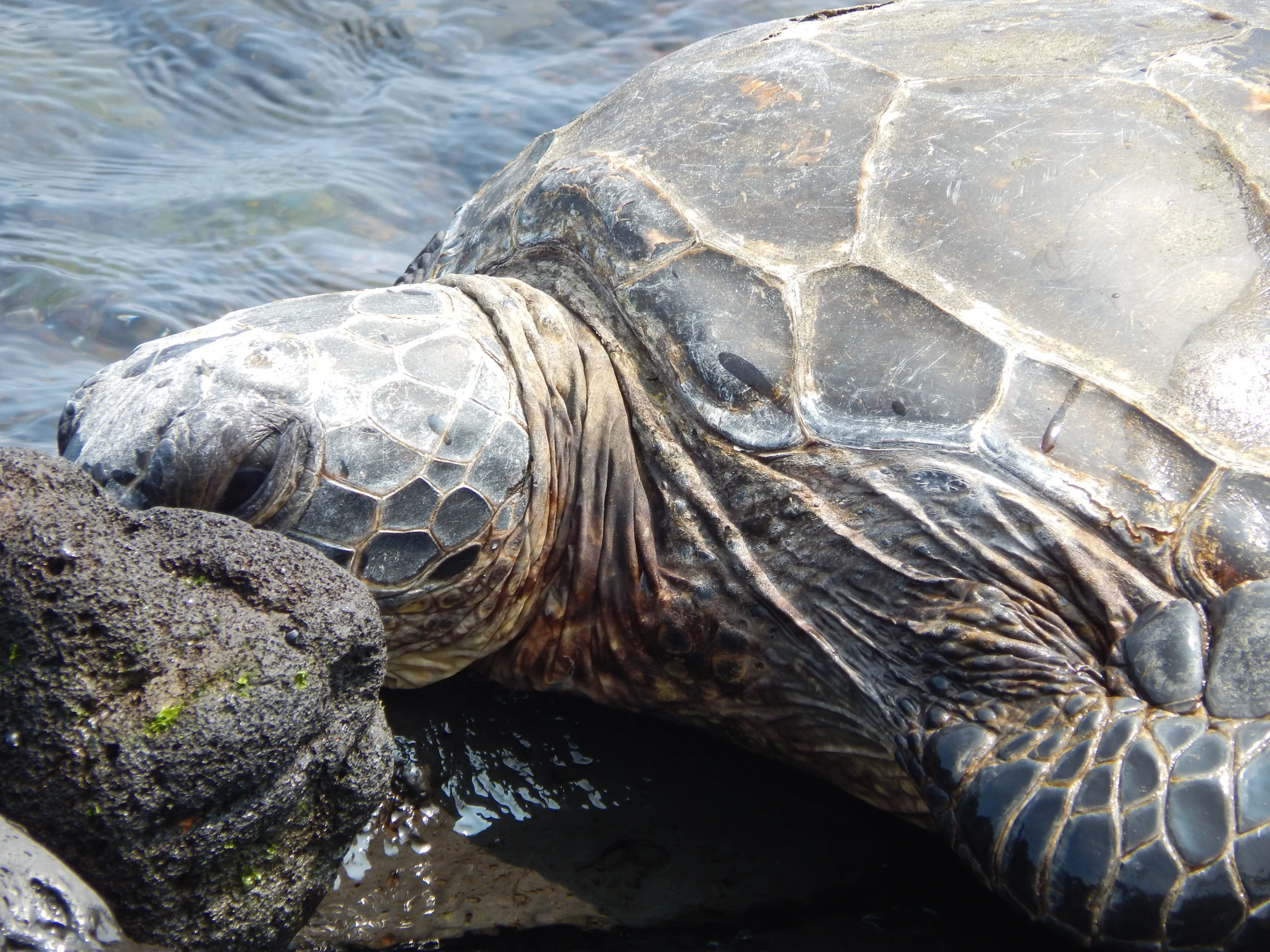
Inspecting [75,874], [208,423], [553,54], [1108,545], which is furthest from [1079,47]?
[553,54]

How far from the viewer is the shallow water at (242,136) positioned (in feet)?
14.8

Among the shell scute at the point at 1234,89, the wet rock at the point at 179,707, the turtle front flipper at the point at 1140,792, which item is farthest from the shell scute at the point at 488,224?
the turtle front flipper at the point at 1140,792

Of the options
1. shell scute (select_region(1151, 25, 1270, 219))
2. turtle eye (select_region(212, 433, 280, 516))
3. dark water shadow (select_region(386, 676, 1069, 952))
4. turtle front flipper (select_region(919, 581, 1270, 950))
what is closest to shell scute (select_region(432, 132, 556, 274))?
turtle eye (select_region(212, 433, 280, 516))

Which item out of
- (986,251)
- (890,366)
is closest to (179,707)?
(890,366)

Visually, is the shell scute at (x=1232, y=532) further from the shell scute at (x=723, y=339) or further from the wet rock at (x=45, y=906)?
the wet rock at (x=45, y=906)

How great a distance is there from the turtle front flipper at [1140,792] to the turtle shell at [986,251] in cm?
21

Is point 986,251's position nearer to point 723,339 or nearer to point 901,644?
point 723,339

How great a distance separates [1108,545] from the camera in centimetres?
234

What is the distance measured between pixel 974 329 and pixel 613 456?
861mm

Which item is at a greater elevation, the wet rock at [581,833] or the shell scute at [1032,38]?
the shell scute at [1032,38]

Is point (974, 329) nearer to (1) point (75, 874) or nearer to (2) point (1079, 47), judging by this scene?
(2) point (1079, 47)

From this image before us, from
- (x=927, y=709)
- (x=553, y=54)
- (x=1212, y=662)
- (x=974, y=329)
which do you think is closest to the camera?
(x=1212, y=662)

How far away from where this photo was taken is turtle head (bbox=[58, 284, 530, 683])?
2.44 meters

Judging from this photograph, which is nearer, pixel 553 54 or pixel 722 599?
pixel 722 599
